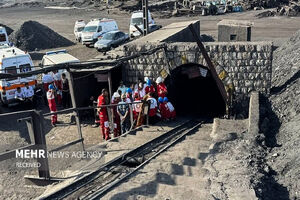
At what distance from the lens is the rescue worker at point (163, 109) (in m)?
14.9

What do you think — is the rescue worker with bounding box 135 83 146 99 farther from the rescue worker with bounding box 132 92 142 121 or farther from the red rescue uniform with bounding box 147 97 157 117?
the red rescue uniform with bounding box 147 97 157 117

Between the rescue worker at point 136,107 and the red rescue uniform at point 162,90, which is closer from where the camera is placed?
the rescue worker at point 136,107

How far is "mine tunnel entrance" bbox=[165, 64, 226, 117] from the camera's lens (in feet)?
54.2

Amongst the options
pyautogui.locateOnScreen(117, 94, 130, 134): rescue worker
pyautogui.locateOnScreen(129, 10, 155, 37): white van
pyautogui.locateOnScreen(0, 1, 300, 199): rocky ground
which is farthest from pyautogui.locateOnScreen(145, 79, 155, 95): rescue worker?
pyautogui.locateOnScreen(129, 10, 155, 37): white van

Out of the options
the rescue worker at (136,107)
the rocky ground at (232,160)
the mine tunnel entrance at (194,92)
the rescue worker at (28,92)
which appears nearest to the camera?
the rocky ground at (232,160)

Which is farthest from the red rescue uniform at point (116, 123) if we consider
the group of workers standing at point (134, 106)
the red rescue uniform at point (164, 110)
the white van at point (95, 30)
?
the white van at point (95, 30)

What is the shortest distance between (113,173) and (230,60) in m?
7.26

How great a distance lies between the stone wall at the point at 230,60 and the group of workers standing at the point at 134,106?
3.31ft

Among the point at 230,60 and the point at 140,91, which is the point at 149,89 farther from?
the point at 230,60

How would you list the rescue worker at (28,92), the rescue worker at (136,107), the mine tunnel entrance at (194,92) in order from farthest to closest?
the rescue worker at (28,92) → the mine tunnel entrance at (194,92) → the rescue worker at (136,107)

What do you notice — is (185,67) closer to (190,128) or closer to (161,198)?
(190,128)

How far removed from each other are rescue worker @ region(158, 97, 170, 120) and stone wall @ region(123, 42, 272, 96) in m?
1.67

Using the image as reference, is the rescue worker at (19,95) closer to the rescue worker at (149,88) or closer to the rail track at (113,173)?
the rescue worker at (149,88)

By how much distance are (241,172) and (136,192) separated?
2578 mm
